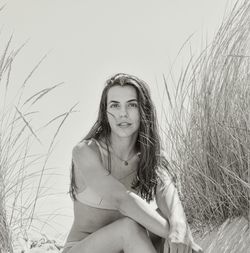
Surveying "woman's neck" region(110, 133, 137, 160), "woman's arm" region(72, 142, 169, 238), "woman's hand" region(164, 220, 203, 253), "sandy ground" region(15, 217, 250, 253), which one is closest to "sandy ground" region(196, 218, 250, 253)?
"sandy ground" region(15, 217, 250, 253)

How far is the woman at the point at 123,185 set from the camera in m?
2.15

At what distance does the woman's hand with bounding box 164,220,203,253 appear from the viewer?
6.81 ft

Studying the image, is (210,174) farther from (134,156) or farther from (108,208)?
(108,208)

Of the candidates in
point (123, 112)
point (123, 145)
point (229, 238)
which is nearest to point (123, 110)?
point (123, 112)

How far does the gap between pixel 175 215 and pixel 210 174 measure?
49 centimetres

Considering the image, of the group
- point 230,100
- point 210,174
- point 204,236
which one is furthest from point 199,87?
point 204,236

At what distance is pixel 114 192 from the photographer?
222 centimetres

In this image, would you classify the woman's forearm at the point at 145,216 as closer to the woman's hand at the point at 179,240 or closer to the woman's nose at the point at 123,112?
the woman's hand at the point at 179,240

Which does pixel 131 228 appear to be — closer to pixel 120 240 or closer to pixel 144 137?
pixel 120 240

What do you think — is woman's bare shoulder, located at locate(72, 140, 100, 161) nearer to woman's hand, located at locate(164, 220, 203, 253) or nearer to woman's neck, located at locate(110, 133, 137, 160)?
woman's neck, located at locate(110, 133, 137, 160)

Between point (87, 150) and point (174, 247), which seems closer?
point (174, 247)

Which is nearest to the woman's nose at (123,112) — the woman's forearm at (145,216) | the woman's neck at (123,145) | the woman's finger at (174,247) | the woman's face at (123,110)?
the woman's face at (123,110)

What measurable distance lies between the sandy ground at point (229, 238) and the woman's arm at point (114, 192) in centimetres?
38

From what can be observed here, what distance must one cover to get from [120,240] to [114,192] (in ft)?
0.65
